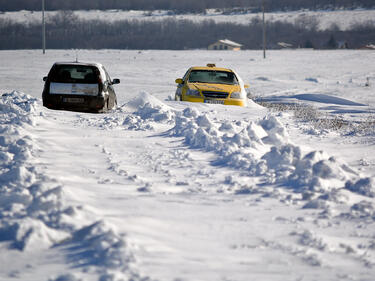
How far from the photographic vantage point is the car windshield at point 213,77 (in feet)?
47.9

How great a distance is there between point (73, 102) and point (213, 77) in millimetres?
4374

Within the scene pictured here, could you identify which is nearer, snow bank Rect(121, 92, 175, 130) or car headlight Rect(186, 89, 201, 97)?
snow bank Rect(121, 92, 175, 130)

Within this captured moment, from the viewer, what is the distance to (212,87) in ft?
45.8

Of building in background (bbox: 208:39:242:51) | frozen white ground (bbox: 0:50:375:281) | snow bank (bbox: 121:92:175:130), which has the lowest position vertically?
frozen white ground (bbox: 0:50:375:281)

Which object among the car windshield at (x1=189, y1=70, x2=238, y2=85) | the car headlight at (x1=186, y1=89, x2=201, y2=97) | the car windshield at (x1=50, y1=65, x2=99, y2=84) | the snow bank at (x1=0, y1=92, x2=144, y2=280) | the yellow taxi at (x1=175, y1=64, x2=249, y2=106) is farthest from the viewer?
the car windshield at (x1=189, y1=70, x2=238, y2=85)

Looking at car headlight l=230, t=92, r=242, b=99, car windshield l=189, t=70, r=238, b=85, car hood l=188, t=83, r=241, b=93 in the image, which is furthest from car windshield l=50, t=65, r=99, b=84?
car headlight l=230, t=92, r=242, b=99

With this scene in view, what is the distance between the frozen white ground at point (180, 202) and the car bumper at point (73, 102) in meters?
1.59

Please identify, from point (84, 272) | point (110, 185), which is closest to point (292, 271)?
point (84, 272)

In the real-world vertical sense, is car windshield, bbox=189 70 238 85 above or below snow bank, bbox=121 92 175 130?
above

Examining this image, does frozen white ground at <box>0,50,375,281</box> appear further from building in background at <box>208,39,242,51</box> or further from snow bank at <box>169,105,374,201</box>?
building in background at <box>208,39,242,51</box>

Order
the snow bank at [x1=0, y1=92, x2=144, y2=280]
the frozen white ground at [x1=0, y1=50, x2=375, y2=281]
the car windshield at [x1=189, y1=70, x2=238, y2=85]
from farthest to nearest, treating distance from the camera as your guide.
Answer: the car windshield at [x1=189, y1=70, x2=238, y2=85]
the frozen white ground at [x1=0, y1=50, x2=375, y2=281]
the snow bank at [x1=0, y1=92, x2=144, y2=280]

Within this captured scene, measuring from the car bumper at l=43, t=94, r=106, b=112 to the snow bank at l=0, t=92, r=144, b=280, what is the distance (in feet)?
21.9

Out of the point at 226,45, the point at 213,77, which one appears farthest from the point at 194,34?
the point at 213,77

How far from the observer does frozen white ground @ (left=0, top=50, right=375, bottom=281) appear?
12.0ft
